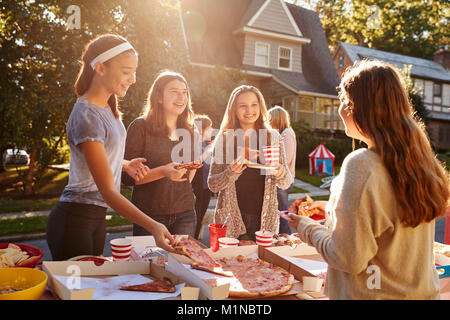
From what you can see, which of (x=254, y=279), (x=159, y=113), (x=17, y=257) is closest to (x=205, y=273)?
(x=254, y=279)

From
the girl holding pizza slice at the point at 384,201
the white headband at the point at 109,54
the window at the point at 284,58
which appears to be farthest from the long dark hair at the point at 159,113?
the window at the point at 284,58

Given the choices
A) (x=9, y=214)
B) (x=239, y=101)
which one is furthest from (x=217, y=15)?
(x=239, y=101)

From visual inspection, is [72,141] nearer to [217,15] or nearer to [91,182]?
[91,182]

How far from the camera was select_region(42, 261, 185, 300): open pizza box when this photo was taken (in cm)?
175

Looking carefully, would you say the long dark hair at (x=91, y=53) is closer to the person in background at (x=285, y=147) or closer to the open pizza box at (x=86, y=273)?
the open pizza box at (x=86, y=273)

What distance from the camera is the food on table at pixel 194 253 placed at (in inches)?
84.7

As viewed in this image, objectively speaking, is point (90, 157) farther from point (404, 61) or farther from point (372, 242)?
point (404, 61)

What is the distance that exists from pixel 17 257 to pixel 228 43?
73.0 feet

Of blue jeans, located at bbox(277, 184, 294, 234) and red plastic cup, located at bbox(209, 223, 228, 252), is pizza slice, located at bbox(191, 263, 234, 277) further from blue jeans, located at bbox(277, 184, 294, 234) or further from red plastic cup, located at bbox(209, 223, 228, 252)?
blue jeans, located at bbox(277, 184, 294, 234)

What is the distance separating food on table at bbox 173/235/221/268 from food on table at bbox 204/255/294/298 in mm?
130

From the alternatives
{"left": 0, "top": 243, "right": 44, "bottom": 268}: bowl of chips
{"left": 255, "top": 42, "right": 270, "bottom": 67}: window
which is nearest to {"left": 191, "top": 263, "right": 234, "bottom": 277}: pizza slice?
{"left": 0, "top": 243, "right": 44, "bottom": 268}: bowl of chips

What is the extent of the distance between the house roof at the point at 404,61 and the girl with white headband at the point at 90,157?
32626mm
